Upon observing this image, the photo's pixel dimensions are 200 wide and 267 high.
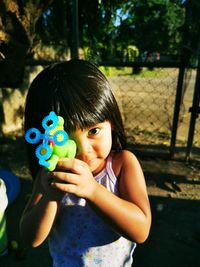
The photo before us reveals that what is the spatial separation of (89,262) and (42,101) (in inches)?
27.0

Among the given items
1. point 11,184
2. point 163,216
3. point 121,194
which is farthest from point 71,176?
point 11,184

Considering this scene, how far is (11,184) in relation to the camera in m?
3.23

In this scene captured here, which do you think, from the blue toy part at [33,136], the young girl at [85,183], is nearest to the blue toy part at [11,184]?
the young girl at [85,183]

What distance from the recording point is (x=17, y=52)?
121 inches

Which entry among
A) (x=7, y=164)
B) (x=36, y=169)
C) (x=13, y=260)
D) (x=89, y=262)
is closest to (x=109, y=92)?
(x=36, y=169)

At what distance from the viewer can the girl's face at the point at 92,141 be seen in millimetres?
929

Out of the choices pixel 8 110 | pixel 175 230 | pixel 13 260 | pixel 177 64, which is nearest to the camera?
pixel 13 260

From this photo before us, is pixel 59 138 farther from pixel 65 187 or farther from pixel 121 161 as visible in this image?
pixel 121 161

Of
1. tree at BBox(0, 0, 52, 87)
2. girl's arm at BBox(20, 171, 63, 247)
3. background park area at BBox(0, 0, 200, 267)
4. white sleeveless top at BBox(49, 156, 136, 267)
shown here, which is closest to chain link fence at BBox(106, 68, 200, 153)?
background park area at BBox(0, 0, 200, 267)

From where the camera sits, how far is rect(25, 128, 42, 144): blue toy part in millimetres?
787

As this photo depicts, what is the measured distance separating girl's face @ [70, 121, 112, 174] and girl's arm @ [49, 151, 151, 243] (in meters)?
0.11

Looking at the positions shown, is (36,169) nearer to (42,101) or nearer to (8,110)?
(42,101)

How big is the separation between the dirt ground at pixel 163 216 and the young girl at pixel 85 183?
1205mm

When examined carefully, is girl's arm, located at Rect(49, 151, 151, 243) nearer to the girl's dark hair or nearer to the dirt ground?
the girl's dark hair
